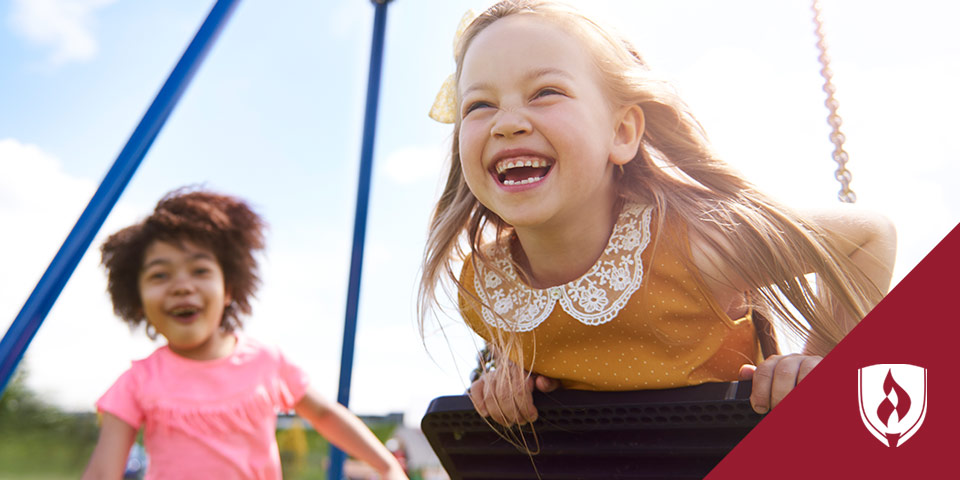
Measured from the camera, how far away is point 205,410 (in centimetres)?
128

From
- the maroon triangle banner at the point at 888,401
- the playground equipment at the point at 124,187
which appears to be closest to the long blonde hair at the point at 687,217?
the playground equipment at the point at 124,187

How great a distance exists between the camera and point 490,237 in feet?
3.38

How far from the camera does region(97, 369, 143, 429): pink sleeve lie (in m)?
1.24

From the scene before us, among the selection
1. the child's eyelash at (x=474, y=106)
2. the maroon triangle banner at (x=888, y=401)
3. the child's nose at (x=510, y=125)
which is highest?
the child's eyelash at (x=474, y=106)

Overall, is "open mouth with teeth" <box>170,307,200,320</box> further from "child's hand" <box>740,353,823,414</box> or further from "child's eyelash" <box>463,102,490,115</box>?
"child's hand" <box>740,353,823,414</box>

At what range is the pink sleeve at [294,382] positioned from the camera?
1.40 meters

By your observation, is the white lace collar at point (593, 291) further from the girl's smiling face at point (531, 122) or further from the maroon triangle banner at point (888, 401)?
the maroon triangle banner at point (888, 401)

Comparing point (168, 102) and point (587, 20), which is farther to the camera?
point (168, 102)

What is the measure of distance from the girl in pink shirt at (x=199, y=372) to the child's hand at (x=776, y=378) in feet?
2.66

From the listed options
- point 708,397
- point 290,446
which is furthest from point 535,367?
point 290,446

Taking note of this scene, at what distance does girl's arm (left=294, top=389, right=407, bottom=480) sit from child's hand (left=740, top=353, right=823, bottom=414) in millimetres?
798

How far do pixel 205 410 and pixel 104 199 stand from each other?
44 cm

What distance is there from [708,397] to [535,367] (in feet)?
1.02

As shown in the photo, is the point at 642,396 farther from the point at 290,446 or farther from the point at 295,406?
the point at 290,446
